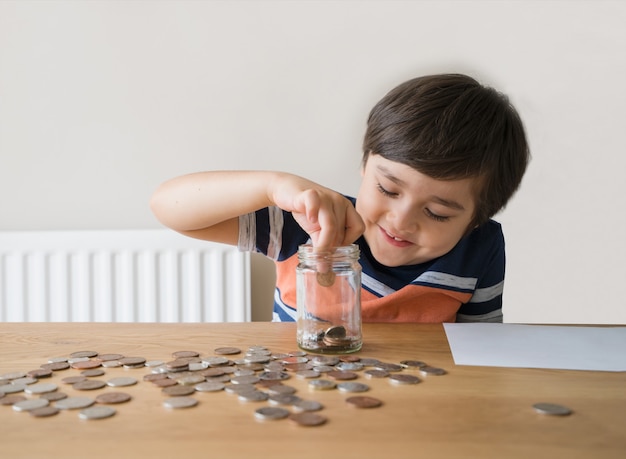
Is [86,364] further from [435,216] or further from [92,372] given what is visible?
[435,216]

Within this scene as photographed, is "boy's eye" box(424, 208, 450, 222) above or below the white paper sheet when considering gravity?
above

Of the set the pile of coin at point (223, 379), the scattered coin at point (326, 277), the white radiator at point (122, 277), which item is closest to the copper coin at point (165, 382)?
the pile of coin at point (223, 379)

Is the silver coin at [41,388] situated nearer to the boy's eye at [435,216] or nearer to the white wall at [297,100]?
the boy's eye at [435,216]

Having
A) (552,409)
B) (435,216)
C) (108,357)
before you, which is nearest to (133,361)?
(108,357)

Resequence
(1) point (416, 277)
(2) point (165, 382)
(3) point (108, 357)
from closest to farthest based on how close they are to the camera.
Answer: (2) point (165, 382) → (3) point (108, 357) → (1) point (416, 277)

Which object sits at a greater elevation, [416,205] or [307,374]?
[416,205]

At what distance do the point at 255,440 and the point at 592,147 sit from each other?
5.60 ft

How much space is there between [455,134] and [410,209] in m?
0.13

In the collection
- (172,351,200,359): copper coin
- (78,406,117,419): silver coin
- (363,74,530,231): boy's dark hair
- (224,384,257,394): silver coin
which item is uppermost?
(363,74,530,231): boy's dark hair

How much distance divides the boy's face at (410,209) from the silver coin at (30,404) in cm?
58

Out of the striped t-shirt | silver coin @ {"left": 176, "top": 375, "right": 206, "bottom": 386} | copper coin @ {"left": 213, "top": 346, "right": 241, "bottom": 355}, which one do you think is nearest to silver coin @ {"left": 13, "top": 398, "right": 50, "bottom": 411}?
silver coin @ {"left": 176, "top": 375, "right": 206, "bottom": 386}

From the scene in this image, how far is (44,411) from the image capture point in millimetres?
566

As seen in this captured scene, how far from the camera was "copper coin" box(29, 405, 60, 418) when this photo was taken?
1.84ft

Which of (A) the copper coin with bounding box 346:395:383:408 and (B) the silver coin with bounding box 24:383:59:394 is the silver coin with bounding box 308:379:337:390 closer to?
(A) the copper coin with bounding box 346:395:383:408
